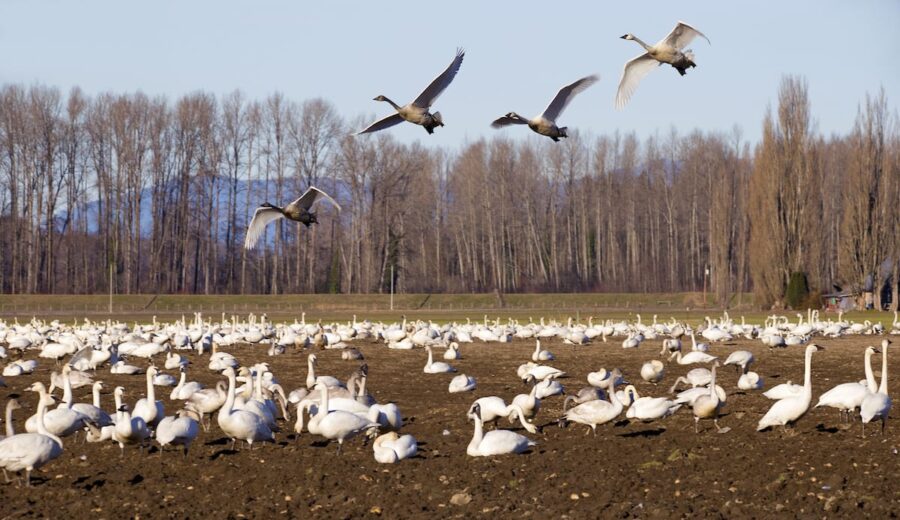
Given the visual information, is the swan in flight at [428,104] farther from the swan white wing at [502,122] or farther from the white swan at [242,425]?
the white swan at [242,425]

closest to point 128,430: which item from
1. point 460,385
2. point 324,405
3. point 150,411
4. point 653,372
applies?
point 150,411

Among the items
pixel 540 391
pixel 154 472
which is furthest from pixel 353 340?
pixel 154 472

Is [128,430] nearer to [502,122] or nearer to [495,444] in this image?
[495,444]

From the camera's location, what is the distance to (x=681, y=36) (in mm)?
16703

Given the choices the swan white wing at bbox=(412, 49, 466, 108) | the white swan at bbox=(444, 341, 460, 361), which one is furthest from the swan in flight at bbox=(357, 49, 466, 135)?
the white swan at bbox=(444, 341, 460, 361)

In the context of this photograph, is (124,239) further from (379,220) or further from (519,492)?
(519,492)

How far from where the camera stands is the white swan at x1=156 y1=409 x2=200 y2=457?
13.5 meters

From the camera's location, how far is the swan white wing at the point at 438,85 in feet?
54.7

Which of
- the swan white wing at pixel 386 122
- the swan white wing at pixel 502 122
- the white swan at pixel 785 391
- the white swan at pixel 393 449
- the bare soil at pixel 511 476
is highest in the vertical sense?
the swan white wing at pixel 386 122

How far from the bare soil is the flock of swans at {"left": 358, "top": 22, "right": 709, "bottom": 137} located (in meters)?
4.16

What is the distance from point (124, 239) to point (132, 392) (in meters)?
64.0

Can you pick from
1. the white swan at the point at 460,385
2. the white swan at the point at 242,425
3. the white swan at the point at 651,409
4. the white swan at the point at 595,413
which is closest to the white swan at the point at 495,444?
the white swan at the point at 595,413

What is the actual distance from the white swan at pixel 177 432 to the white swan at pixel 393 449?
2.08 meters

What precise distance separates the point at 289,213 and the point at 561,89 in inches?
181
